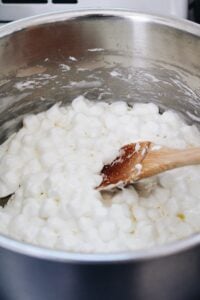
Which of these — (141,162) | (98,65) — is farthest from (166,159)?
(98,65)

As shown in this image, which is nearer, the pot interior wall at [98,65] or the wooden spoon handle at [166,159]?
the wooden spoon handle at [166,159]

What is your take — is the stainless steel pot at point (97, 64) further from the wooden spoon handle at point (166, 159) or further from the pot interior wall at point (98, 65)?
the wooden spoon handle at point (166, 159)

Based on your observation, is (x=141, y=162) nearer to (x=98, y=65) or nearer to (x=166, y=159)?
(x=166, y=159)

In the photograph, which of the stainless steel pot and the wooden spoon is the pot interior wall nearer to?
the stainless steel pot

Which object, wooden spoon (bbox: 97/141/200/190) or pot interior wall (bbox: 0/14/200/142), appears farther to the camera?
pot interior wall (bbox: 0/14/200/142)


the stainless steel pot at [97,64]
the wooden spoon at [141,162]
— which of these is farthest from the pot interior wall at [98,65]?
the wooden spoon at [141,162]

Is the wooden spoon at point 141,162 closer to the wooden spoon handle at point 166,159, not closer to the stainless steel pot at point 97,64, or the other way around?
the wooden spoon handle at point 166,159

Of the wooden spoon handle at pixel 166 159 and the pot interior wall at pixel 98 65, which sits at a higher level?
the pot interior wall at pixel 98 65

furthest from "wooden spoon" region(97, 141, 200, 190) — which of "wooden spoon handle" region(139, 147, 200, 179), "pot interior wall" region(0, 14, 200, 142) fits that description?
"pot interior wall" region(0, 14, 200, 142)
